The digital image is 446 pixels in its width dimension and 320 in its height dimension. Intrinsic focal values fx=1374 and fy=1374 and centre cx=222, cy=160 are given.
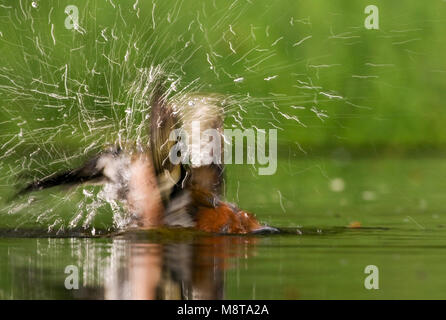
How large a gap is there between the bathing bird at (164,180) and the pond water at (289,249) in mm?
157

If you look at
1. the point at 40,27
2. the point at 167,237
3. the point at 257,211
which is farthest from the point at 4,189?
the point at 167,237

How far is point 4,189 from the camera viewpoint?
1011cm

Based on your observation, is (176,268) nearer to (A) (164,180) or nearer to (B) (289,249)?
(B) (289,249)

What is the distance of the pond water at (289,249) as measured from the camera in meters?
5.55

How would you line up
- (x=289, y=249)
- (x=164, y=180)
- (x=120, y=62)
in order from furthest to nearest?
(x=120, y=62) → (x=164, y=180) → (x=289, y=249)

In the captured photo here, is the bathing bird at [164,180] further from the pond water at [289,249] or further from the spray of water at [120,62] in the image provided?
the spray of water at [120,62]

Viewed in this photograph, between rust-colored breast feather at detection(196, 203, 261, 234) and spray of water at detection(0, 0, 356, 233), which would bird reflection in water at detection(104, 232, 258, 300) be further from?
spray of water at detection(0, 0, 356, 233)

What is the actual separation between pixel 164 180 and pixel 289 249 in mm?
1072

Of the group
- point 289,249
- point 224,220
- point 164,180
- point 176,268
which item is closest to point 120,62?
point 164,180

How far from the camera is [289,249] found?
7.23 m

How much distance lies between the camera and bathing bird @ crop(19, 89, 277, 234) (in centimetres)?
794

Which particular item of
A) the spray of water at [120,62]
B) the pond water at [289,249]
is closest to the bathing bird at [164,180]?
the pond water at [289,249]

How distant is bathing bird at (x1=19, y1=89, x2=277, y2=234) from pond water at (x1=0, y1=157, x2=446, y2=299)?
16 centimetres

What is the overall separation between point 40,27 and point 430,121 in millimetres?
3057
